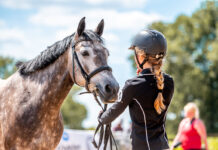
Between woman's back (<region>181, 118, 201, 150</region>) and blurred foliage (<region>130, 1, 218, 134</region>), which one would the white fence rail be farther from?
blurred foliage (<region>130, 1, 218, 134</region>)

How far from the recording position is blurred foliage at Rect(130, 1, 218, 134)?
3662cm

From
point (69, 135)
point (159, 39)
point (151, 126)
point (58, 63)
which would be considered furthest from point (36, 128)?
point (69, 135)

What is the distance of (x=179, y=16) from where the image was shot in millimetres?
41062

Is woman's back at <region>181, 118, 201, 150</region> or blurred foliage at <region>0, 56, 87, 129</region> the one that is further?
blurred foliage at <region>0, 56, 87, 129</region>

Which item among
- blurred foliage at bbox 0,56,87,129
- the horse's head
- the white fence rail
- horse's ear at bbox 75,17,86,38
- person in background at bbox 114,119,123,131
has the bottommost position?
blurred foliage at bbox 0,56,87,129

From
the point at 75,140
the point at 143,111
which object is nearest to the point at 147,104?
the point at 143,111

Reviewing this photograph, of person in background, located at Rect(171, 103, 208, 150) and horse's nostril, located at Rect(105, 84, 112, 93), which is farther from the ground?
horse's nostril, located at Rect(105, 84, 112, 93)

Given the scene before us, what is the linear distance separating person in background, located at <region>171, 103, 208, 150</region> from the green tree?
52849 millimetres

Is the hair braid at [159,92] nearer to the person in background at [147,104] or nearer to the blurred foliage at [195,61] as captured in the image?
the person in background at [147,104]

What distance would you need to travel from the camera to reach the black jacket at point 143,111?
307 centimetres

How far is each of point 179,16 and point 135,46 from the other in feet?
129

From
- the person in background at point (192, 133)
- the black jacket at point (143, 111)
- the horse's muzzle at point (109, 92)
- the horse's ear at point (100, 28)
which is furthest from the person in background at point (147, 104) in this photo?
the person in background at point (192, 133)

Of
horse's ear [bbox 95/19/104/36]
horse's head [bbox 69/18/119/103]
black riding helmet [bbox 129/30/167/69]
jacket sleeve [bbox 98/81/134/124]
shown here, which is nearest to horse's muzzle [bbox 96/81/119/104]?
horse's head [bbox 69/18/119/103]

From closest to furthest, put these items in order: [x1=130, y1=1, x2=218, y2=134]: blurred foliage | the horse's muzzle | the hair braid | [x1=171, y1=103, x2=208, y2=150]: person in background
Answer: the hair braid
the horse's muzzle
[x1=171, y1=103, x2=208, y2=150]: person in background
[x1=130, y1=1, x2=218, y2=134]: blurred foliage
